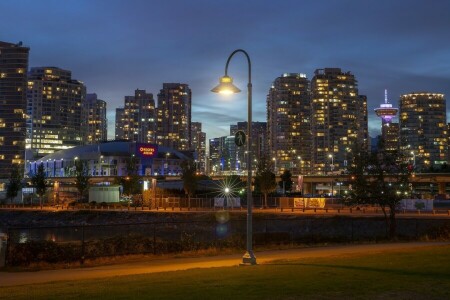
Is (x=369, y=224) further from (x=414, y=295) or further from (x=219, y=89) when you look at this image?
(x=414, y=295)

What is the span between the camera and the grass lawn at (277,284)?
1374 centimetres

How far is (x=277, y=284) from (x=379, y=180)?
27.1 meters

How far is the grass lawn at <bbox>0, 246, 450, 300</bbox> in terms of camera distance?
13742mm

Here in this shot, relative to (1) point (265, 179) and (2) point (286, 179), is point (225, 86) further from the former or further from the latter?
(2) point (286, 179)

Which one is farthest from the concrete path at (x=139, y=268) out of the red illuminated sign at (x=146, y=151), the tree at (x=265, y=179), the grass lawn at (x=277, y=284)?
the red illuminated sign at (x=146, y=151)

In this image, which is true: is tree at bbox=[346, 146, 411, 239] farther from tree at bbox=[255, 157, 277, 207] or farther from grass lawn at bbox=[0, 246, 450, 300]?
tree at bbox=[255, 157, 277, 207]

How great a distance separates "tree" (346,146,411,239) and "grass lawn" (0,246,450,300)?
64.1 feet

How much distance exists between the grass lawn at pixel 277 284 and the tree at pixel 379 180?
19.5 meters

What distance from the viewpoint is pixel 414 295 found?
13578mm

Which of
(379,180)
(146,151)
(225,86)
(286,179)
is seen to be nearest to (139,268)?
(225,86)

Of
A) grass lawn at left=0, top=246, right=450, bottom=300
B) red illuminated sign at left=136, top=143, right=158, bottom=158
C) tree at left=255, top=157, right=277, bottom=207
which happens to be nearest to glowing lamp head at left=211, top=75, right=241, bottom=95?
grass lawn at left=0, top=246, right=450, bottom=300

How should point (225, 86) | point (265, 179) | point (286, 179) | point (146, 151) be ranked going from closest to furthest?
1. point (225, 86)
2. point (265, 179)
3. point (286, 179)
4. point (146, 151)

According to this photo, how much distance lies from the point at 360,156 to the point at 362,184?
7.50 feet

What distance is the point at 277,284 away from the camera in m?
15.3
